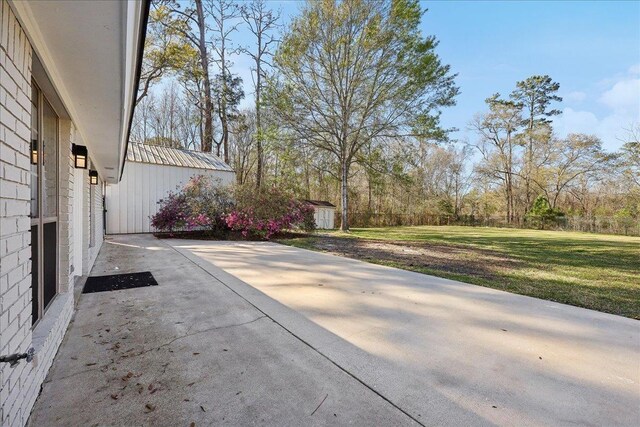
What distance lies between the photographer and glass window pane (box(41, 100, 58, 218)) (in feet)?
8.73

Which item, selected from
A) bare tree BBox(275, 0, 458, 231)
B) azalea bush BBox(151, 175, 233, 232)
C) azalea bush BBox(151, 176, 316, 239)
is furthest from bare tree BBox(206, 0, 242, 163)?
azalea bush BBox(151, 176, 316, 239)

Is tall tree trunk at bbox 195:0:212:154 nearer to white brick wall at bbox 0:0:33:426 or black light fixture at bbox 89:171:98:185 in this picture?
black light fixture at bbox 89:171:98:185

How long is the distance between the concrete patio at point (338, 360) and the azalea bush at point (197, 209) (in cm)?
731

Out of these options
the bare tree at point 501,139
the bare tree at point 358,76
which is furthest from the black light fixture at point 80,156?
the bare tree at point 501,139

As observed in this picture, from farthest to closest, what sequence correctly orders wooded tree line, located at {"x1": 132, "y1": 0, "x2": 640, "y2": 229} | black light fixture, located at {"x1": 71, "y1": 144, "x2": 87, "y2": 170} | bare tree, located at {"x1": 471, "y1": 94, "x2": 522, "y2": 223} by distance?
bare tree, located at {"x1": 471, "y1": 94, "x2": 522, "y2": 223}, wooded tree line, located at {"x1": 132, "y1": 0, "x2": 640, "y2": 229}, black light fixture, located at {"x1": 71, "y1": 144, "x2": 87, "y2": 170}

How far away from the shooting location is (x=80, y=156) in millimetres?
4121

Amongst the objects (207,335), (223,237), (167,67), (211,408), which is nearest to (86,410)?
(211,408)

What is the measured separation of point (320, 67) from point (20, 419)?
51.9 feet

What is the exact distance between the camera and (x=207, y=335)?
2.79m

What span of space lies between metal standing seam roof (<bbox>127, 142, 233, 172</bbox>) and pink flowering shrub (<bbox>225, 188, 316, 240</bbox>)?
3.92 m

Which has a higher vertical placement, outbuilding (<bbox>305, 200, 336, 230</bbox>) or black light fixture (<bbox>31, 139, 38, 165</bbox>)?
black light fixture (<bbox>31, 139, 38, 165</bbox>)

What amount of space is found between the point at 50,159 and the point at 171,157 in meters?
12.0

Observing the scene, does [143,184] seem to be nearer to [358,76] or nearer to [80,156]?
[80,156]

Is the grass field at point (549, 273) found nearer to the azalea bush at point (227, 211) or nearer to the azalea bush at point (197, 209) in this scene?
the azalea bush at point (227, 211)
